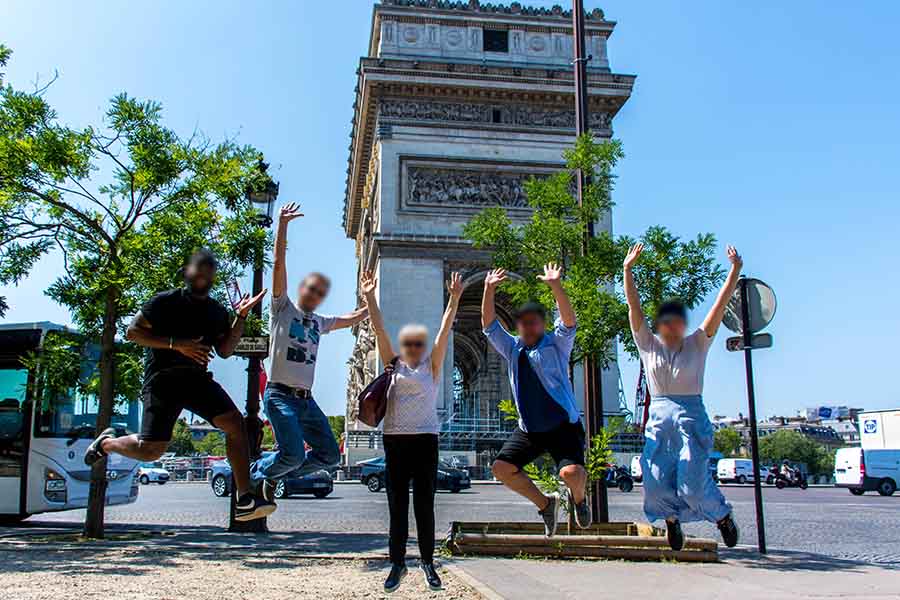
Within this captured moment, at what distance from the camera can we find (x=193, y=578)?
313 inches

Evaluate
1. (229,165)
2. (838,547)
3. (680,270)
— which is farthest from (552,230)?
(838,547)

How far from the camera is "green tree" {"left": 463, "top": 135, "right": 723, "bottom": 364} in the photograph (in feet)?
38.1

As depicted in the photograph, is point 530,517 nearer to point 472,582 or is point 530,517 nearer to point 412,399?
point 472,582

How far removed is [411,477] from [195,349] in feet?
5.92

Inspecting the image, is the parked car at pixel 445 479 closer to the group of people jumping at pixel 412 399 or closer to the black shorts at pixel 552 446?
the black shorts at pixel 552 446

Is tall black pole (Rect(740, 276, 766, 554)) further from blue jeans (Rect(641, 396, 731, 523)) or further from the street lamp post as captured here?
the street lamp post

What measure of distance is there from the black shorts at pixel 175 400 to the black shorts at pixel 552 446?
220cm

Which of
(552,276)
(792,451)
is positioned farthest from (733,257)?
(792,451)

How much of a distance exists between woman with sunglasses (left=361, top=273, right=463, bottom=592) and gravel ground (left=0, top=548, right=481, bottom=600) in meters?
0.78

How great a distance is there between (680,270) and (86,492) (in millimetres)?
11399

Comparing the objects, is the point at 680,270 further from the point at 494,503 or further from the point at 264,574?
the point at 494,503

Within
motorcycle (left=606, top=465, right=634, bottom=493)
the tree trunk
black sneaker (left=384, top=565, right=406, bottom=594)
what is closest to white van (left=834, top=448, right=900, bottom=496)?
motorcycle (left=606, top=465, right=634, bottom=493)

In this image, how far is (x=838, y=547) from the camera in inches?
474

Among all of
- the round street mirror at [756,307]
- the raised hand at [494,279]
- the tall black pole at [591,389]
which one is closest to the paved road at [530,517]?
the tall black pole at [591,389]
